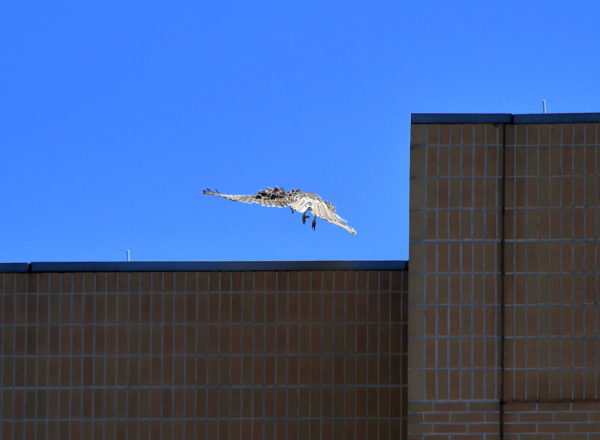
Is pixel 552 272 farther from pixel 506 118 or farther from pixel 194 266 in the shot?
pixel 194 266

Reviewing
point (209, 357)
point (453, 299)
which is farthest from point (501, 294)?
point (209, 357)

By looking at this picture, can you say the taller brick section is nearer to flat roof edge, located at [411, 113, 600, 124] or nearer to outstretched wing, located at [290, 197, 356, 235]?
flat roof edge, located at [411, 113, 600, 124]

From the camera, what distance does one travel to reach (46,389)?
1086 cm

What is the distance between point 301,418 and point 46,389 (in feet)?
9.03

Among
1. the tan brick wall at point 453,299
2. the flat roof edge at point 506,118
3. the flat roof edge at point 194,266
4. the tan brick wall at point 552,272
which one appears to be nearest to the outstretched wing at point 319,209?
the flat roof edge at point 194,266

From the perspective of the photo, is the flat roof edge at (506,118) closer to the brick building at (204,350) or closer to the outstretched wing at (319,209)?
the brick building at (204,350)

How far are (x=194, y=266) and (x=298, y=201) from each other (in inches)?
61.8

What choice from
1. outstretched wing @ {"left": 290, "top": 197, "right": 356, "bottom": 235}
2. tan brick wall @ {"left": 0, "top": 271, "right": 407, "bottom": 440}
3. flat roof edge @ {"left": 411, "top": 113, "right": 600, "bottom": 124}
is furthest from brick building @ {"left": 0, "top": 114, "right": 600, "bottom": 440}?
flat roof edge @ {"left": 411, "top": 113, "right": 600, "bottom": 124}

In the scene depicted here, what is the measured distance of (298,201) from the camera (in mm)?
11789

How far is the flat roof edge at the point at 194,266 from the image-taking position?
10.9 m

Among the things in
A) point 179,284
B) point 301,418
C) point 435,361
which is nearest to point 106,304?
point 179,284

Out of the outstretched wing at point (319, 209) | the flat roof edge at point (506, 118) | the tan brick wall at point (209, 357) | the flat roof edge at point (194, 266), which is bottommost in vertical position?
the tan brick wall at point (209, 357)

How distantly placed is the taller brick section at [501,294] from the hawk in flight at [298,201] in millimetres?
2299

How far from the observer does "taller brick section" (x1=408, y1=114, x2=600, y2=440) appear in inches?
A: 370
